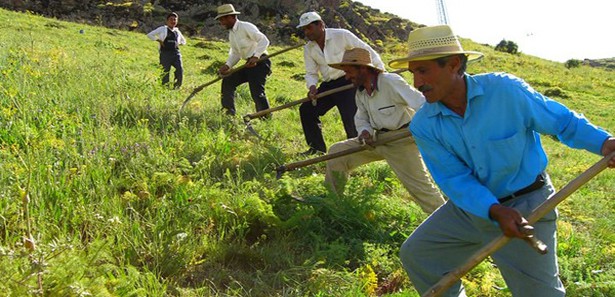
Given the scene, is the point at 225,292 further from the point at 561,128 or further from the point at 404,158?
the point at 561,128

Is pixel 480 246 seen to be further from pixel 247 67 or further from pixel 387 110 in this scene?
pixel 247 67

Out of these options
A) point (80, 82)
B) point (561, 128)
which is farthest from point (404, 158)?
point (80, 82)

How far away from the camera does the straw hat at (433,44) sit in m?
2.68

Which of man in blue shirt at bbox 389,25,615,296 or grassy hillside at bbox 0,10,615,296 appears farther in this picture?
grassy hillside at bbox 0,10,615,296

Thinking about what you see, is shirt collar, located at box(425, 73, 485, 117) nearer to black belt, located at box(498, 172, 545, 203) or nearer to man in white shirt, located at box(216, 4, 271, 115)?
black belt, located at box(498, 172, 545, 203)

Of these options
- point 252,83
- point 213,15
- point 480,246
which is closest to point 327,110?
point 252,83

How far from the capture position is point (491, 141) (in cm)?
265

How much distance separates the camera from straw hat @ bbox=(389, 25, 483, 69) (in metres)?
2.68

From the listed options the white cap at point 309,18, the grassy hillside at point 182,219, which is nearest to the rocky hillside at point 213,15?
the white cap at point 309,18

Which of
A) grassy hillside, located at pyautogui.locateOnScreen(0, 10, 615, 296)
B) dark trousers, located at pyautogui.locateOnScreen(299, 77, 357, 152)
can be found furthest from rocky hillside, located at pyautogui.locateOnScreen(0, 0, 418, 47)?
grassy hillside, located at pyautogui.locateOnScreen(0, 10, 615, 296)

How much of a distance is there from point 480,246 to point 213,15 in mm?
30289

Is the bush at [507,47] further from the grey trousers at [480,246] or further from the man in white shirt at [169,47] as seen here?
the grey trousers at [480,246]

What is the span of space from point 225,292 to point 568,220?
3.42 m

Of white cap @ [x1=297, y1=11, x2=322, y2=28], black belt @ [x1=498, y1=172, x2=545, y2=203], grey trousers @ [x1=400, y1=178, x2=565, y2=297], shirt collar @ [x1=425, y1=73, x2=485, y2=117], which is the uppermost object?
shirt collar @ [x1=425, y1=73, x2=485, y2=117]
